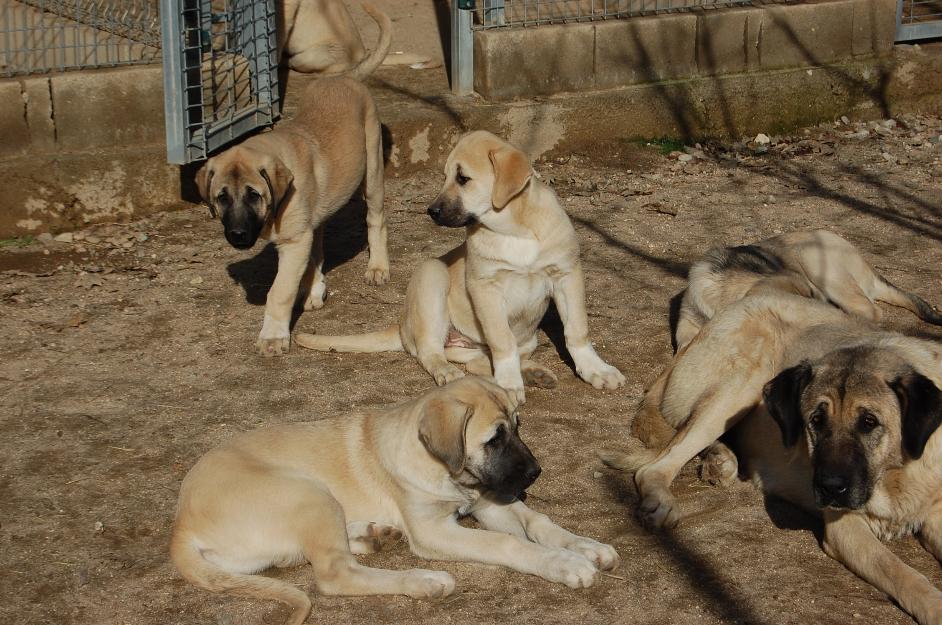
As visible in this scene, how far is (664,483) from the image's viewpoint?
5016 mm

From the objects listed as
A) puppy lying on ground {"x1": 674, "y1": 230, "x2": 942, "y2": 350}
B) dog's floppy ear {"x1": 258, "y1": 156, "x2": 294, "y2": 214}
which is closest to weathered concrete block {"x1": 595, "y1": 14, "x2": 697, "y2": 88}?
puppy lying on ground {"x1": 674, "y1": 230, "x2": 942, "y2": 350}

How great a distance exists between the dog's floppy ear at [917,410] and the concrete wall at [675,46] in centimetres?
608

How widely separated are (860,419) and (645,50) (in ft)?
20.9

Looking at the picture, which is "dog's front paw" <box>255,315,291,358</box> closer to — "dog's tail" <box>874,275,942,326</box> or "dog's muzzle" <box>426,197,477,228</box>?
"dog's muzzle" <box>426,197,477,228</box>

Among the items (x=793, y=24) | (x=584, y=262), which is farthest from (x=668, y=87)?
(x=584, y=262)

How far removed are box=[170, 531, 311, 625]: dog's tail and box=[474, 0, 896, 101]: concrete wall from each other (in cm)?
623

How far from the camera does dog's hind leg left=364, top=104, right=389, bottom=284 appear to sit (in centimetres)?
784

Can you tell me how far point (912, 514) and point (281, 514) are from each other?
242 centimetres

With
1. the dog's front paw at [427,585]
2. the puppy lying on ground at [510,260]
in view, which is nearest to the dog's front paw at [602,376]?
the puppy lying on ground at [510,260]

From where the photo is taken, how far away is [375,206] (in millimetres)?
7945

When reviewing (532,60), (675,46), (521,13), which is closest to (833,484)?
(532,60)

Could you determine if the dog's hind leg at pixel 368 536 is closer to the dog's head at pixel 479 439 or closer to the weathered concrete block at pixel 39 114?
the dog's head at pixel 479 439

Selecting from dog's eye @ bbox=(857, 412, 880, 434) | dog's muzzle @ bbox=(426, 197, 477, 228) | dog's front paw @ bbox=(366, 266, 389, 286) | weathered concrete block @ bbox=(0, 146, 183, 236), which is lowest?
dog's front paw @ bbox=(366, 266, 389, 286)

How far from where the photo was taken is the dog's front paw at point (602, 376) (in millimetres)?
6125
